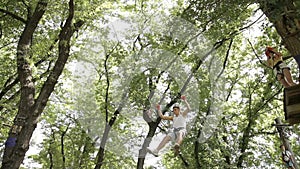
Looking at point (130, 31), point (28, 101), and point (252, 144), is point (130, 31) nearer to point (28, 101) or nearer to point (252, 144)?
point (252, 144)

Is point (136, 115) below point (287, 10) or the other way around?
the other way around

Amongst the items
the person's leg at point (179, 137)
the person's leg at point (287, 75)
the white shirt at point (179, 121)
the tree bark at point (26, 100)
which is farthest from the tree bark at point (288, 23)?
the tree bark at point (26, 100)

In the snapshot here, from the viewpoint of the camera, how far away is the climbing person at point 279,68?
432cm

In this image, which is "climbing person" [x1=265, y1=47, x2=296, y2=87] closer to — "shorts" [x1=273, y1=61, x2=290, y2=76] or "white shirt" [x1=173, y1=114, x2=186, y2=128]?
"shorts" [x1=273, y1=61, x2=290, y2=76]

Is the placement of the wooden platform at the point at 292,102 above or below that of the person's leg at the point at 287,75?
below

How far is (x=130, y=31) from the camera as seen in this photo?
14.4m

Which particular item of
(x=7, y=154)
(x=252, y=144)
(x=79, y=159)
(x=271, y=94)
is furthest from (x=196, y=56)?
(x=7, y=154)

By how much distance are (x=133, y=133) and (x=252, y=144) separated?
16.1 ft

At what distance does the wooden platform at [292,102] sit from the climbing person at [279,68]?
0.91m

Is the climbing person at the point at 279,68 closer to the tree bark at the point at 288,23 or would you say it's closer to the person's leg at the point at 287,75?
the person's leg at the point at 287,75

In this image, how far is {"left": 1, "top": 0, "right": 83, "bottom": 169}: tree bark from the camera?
6.48 metres

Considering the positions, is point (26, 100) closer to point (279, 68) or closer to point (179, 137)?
point (179, 137)

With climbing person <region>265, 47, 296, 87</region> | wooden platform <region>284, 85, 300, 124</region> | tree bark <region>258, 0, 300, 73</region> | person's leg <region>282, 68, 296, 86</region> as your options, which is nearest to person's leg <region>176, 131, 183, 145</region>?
climbing person <region>265, 47, 296, 87</region>

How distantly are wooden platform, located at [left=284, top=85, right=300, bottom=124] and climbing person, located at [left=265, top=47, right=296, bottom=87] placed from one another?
2.99 feet
